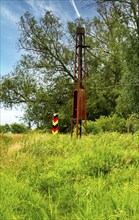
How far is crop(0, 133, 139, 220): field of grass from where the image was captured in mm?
4691

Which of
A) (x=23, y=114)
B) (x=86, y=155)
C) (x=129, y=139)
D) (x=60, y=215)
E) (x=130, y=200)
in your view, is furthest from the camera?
(x=23, y=114)

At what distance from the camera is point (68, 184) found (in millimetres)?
6387

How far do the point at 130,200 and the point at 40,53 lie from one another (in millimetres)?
26311

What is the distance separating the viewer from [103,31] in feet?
102

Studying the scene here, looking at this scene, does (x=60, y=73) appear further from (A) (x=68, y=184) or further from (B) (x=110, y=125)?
(A) (x=68, y=184)

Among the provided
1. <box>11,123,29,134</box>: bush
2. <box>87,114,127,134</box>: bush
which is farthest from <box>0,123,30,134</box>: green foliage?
<box>87,114,127,134</box>: bush

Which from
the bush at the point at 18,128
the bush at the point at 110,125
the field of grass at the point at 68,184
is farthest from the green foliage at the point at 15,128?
the field of grass at the point at 68,184

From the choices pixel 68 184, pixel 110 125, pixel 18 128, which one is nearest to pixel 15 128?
pixel 18 128

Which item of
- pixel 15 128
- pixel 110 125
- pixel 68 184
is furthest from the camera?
pixel 15 128

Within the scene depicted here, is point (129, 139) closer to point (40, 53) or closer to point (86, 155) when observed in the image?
point (86, 155)

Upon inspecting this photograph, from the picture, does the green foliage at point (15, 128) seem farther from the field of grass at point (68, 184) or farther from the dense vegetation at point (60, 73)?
the field of grass at point (68, 184)

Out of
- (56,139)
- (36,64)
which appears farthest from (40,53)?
(56,139)

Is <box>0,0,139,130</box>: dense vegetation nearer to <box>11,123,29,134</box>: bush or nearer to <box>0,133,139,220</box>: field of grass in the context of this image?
<box>11,123,29,134</box>: bush

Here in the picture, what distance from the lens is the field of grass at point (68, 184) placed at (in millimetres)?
4691
